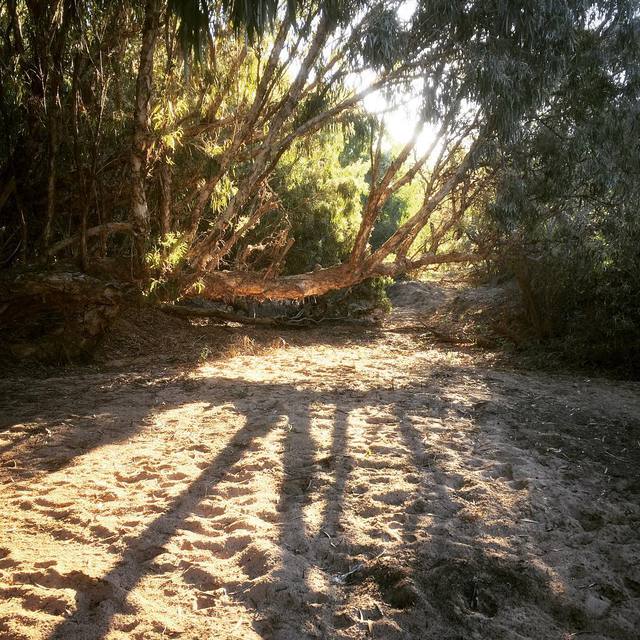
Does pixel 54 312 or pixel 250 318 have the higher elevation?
pixel 54 312

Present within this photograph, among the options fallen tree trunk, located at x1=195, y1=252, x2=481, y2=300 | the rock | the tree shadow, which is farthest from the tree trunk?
the rock

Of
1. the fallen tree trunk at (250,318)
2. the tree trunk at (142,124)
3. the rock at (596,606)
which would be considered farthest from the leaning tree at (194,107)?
the rock at (596,606)

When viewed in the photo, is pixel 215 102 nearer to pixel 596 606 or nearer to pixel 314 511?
pixel 314 511

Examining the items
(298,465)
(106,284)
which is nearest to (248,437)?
(298,465)

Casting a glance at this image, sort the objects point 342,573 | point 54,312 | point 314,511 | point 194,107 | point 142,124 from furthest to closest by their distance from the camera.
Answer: point 194,107 < point 54,312 < point 142,124 < point 314,511 < point 342,573

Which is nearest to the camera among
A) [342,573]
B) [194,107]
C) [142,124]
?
[342,573]

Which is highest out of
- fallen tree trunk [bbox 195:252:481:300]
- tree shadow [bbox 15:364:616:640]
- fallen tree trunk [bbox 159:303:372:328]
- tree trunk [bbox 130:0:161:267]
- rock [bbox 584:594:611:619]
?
tree trunk [bbox 130:0:161:267]

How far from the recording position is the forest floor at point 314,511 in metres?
2.21

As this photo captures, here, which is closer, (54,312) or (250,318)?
(54,312)

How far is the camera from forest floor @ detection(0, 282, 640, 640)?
7.23 ft

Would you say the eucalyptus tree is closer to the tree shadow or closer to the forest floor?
the forest floor

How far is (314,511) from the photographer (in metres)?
3.05

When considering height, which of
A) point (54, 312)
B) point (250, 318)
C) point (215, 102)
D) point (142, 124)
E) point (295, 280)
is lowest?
point (250, 318)

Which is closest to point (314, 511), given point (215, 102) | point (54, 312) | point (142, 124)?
point (142, 124)
